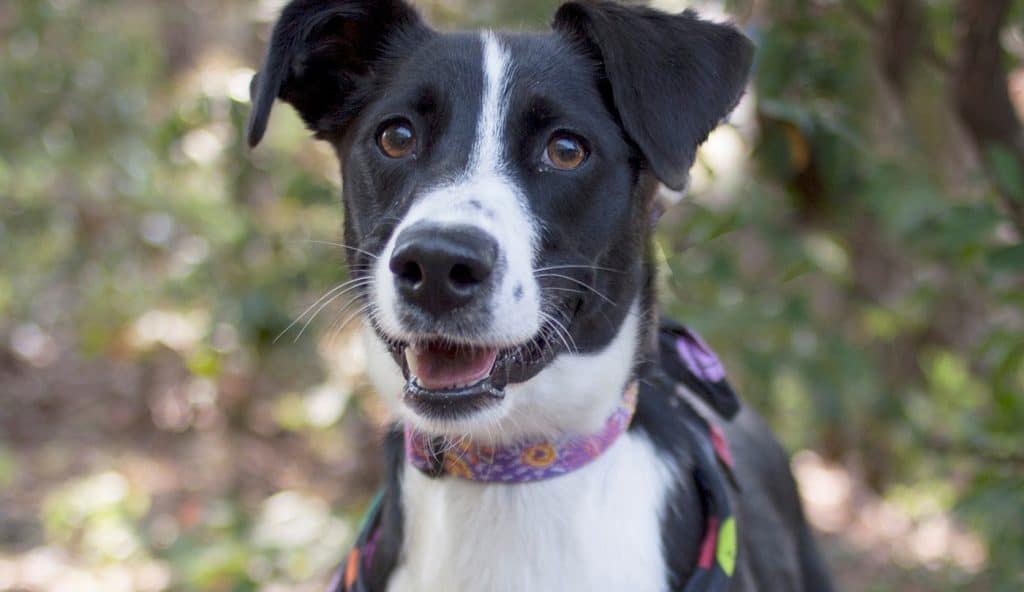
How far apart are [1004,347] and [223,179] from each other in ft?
10.5

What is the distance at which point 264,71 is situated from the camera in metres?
2.27

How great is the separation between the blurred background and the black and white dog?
0.65 meters

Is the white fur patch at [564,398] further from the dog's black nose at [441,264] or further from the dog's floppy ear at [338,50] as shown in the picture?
the dog's floppy ear at [338,50]

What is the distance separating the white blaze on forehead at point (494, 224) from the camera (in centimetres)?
189

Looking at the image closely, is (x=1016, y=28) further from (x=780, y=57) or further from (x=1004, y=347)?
(x=1004, y=347)

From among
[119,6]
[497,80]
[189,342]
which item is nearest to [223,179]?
[189,342]

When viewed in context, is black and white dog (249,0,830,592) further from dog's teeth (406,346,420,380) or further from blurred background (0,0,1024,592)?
blurred background (0,0,1024,592)

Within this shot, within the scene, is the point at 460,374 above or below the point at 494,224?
below

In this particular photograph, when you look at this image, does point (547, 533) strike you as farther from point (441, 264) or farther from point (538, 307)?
point (441, 264)

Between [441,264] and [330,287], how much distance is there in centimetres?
230

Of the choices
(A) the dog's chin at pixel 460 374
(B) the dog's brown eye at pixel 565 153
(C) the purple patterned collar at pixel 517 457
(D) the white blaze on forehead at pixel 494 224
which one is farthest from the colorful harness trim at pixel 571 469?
(B) the dog's brown eye at pixel 565 153

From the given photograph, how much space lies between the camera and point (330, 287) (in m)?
4.06

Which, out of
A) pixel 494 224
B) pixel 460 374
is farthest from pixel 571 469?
pixel 494 224

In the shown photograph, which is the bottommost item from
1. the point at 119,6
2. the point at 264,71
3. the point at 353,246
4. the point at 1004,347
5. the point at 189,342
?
the point at 189,342
